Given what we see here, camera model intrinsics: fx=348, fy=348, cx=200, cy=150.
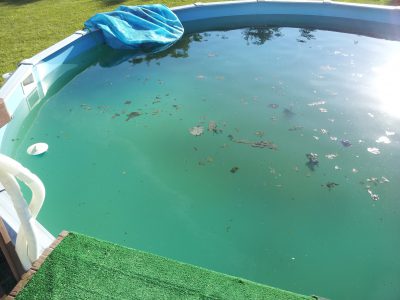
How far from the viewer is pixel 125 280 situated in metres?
1.93

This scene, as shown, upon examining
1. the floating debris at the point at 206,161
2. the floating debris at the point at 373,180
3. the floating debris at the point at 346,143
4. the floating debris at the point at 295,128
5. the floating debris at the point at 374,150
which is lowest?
the floating debris at the point at 373,180

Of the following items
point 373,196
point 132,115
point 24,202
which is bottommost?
point 373,196

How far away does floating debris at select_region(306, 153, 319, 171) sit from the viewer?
3.27m

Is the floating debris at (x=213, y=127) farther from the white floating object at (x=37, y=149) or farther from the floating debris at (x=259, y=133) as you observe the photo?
the white floating object at (x=37, y=149)

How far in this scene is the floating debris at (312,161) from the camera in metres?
3.27

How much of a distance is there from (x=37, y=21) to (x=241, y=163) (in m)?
5.31

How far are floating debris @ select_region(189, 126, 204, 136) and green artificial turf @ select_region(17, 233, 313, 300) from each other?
1862 millimetres

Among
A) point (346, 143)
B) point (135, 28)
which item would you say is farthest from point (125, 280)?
point (135, 28)

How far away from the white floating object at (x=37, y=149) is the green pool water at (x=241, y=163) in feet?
0.19

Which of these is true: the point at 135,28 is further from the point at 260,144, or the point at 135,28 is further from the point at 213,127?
the point at 260,144

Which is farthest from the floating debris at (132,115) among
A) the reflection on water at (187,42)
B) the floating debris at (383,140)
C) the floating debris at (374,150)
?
the floating debris at (383,140)

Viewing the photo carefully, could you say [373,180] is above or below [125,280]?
below

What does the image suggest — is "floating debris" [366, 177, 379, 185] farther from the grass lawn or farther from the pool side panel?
the grass lawn

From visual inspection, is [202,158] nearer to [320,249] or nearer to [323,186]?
[323,186]
